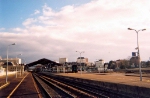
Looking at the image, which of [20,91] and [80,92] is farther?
[20,91]

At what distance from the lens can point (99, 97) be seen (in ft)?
78.5

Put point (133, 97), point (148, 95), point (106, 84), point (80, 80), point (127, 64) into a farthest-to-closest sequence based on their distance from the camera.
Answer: point (127, 64) < point (80, 80) < point (106, 84) < point (133, 97) < point (148, 95)

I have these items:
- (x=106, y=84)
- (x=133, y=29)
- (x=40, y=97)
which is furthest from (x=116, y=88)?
(x=133, y=29)

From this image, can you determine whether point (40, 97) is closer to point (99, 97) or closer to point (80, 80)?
point (99, 97)

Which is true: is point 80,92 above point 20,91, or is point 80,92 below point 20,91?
above

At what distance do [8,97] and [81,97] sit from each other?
8968 millimetres

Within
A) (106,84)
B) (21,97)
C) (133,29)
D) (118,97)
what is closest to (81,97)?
(118,97)

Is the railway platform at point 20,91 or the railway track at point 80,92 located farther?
the railway platform at point 20,91

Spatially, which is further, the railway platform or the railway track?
the railway platform

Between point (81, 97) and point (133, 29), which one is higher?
point (133, 29)

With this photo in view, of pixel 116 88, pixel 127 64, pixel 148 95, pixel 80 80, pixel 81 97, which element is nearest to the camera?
pixel 148 95

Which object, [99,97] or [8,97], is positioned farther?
[8,97]

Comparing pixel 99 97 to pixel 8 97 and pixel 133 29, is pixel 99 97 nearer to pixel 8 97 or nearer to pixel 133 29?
pixel 8 97

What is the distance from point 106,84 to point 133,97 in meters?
11.1
